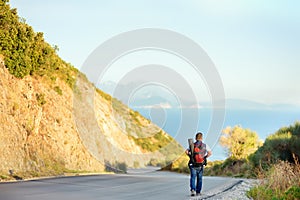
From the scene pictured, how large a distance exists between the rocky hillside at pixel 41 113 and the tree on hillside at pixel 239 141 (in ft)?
37.0

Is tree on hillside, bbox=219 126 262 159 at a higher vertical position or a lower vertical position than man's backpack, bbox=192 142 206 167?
higher

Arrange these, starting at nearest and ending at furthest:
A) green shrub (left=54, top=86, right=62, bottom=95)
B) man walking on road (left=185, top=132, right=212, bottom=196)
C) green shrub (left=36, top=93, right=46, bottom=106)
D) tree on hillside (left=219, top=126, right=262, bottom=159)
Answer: man walking on road (left=185, top=132, right=212, bottom=196)
green shrub (left=36, top=93, right=46, bottom=106)
green shrub (left=54, top=86, right=62, bottom=95)
tree on hillside (left=219, top=126, right=262, bottom=159)

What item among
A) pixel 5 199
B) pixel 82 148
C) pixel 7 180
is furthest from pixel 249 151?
pixel 5 199

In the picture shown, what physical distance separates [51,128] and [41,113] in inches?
51.1

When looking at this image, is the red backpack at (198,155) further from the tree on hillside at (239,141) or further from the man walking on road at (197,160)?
the tree on hillside at (239,141)

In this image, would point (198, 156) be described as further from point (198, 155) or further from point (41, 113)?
→ point (41, 113)

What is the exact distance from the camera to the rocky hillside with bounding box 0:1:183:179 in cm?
2289

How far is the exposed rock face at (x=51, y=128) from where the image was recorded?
22.6 metres

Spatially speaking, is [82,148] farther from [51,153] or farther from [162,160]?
[162,160]

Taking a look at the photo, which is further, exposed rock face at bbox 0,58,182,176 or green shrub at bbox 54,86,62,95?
green shrub at bbox 54,86,62,95

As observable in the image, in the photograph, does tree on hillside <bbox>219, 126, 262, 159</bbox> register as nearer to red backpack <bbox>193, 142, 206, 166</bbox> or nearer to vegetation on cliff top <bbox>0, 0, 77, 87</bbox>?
vegetation on cliff top <bbox>0, 0, 77, 87</bbox>

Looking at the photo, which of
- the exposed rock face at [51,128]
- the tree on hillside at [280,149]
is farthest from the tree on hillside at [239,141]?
the tree on hillside at [280,149]

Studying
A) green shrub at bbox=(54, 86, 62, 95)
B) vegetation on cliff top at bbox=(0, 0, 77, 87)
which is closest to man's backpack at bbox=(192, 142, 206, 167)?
vegetation on cliff top at bbox=(0, 0, 77, 87)

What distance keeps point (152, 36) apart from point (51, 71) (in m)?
8.85
